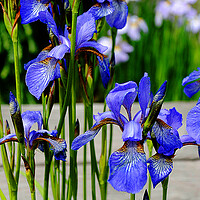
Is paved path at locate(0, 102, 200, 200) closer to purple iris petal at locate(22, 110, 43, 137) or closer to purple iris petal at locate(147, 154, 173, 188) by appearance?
purple iris petal at locate(22, 110, 43, 137)

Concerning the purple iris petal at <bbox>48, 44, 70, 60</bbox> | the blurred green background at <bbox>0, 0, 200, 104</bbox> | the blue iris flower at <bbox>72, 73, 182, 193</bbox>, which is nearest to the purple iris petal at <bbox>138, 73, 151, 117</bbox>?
the blue iris flower at <bbox>72, 73, 182, 193</bbox>

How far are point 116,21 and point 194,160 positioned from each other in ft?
4.15

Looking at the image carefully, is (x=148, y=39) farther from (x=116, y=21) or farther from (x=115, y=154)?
(x=115, y=154)

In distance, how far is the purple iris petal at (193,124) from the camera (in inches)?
19.3

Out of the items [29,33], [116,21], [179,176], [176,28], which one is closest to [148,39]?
[176,28]

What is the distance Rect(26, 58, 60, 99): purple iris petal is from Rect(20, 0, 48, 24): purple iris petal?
8 centimetres

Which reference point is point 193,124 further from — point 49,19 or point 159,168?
point 49,19

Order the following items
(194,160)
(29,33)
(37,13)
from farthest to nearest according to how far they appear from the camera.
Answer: (29,33) < (194,160) < (37,13)

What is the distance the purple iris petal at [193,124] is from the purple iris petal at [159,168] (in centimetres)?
4

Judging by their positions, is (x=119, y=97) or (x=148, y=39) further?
(x=148, y=39)

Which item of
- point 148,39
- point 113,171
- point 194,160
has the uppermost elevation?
point 148,39

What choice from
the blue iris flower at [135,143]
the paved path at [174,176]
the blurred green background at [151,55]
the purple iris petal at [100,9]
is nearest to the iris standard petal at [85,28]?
the purple iris petal at [100,9]

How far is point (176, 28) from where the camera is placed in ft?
9.09

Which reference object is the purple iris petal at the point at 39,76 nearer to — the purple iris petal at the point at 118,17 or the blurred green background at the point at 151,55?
the purple iris petal at the point at 118,17
